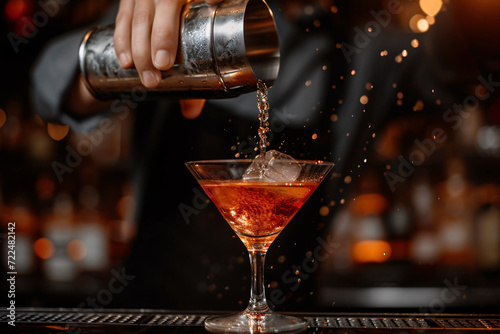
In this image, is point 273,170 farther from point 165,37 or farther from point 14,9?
point 14,9

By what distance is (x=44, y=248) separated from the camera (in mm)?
1801

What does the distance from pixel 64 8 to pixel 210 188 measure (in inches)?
34.6

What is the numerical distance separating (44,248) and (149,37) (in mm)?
904

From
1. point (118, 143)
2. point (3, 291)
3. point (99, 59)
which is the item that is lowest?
point (3, 291)

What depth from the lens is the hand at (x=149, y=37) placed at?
1.19m

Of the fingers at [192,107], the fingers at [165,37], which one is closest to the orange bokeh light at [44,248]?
the fingers at [192,107]

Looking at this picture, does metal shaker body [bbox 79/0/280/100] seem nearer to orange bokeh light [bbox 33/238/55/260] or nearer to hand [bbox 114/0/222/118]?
hand [bbox 114/0/222/118]

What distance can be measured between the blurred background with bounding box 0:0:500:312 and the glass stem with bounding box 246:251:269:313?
299 millimetres

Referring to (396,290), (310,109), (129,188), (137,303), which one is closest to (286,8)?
(310,109)

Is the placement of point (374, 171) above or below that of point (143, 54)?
below

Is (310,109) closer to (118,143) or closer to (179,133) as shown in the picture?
(179,133)

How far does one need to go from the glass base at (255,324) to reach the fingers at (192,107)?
620 millimetres

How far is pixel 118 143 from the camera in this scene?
1677 mm

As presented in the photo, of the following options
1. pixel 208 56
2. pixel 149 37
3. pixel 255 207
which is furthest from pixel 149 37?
pixel 255 207
